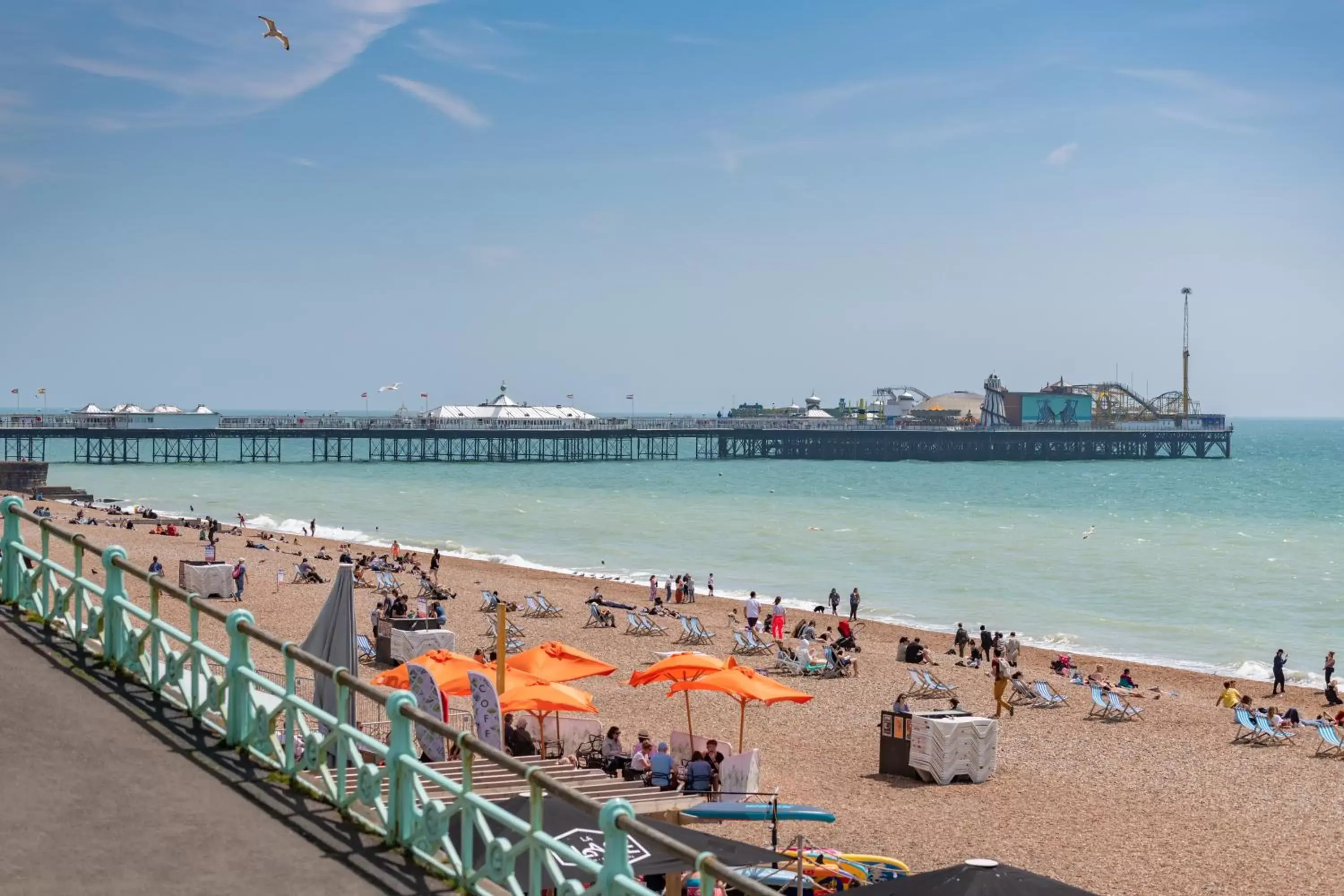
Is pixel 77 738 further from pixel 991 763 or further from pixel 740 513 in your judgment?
pixel 740 513

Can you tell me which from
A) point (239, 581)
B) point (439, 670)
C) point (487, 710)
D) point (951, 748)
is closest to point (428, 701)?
point (487, 710)

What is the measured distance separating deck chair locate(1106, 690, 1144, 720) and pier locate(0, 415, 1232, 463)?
2919 inches

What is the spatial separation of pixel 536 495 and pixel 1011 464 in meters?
52.7

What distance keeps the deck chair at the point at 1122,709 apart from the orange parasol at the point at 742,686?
6650 millimetres

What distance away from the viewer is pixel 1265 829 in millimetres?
12391

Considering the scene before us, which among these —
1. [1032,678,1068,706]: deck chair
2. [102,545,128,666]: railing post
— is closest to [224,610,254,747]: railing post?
[102,545,128,666]: railing post

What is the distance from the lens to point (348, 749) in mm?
5207

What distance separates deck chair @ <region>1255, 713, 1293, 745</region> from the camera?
1678 centimetres

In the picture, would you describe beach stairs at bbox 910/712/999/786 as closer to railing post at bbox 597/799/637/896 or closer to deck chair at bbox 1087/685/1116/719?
deck chair at bbox 1087/685/1116/719

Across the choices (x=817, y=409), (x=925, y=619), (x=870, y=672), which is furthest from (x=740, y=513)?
(x=817, y=409)

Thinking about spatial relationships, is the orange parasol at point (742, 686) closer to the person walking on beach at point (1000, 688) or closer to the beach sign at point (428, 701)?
the beach sign at point (428, 701)

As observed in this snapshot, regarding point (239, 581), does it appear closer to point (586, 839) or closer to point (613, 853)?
point (586, 839)

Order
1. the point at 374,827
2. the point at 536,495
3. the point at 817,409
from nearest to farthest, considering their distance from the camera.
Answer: the point at 374,827 < the point at 536,495 < the point at 817,409

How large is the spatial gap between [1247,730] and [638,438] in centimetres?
8762
